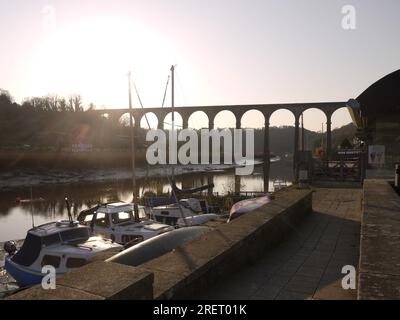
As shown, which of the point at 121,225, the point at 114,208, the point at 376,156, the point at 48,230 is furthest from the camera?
the point at 376,156

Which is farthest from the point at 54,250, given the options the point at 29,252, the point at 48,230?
the point at 29,252

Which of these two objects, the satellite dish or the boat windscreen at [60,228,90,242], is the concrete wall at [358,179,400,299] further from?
the boat windscreen at [60,228,90,242]

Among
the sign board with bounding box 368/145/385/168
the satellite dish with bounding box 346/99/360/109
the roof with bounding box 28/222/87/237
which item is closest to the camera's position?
the roof with bounding box 28/222/87/237

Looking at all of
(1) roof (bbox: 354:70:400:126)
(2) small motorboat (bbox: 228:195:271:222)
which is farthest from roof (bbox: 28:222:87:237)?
(1) roof (bbox: 354:70:400:126)

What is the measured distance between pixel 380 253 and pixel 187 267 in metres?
1.94

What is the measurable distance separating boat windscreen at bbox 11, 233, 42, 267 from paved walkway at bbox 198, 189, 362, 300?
8.45m

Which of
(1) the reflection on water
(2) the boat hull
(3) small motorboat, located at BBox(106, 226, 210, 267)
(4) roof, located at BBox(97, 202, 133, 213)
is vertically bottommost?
(1) the reflection on water

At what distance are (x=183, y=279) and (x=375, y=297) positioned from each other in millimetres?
1789

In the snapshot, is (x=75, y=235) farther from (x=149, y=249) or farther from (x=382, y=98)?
(x=382, y=98)

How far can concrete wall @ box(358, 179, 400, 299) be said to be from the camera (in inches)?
108

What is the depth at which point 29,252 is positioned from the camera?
12.2 meters

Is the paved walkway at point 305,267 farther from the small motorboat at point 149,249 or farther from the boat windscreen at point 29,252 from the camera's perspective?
the boat windscreen at point 29,252

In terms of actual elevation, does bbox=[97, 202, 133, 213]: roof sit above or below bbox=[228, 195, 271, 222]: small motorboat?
below
